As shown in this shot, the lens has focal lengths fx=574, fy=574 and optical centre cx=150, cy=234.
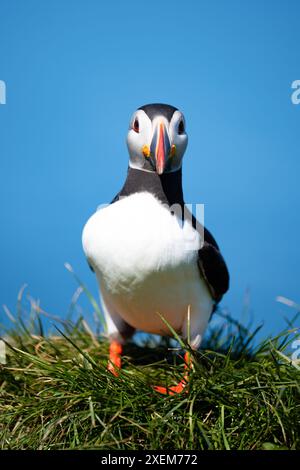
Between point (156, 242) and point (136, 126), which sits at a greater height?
point (136, 126)

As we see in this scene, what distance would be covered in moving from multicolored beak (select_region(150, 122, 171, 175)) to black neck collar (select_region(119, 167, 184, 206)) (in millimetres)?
201

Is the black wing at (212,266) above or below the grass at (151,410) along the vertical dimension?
above

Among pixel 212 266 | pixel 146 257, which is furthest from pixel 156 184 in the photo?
pixel 212 266

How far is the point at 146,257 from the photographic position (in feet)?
9.45

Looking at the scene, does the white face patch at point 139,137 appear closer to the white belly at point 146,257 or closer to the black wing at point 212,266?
the white belly at point 146,257

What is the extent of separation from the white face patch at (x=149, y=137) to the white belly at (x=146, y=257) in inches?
7.6

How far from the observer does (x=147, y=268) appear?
2.90m

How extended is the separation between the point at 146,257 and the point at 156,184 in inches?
15.5

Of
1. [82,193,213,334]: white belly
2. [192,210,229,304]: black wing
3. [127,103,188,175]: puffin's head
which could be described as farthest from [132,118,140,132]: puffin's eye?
[192,210,229,304]: black wing

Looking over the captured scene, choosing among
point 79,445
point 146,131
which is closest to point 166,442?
point 79,445

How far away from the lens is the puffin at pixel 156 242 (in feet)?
9.42

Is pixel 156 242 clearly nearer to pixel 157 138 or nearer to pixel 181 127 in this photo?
pixel 157 138

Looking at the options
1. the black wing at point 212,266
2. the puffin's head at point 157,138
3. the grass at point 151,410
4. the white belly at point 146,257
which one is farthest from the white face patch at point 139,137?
the grass at point 151,410
